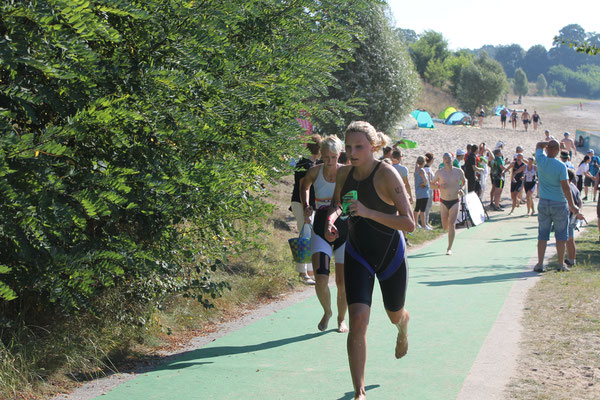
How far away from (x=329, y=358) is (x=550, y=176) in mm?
5976

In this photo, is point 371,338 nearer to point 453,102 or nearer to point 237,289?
point 237,289

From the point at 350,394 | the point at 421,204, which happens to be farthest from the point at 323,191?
the point at 421,204

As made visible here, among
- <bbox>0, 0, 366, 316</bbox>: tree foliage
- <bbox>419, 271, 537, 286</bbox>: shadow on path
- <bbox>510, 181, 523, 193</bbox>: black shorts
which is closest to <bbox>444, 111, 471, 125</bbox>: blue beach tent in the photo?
<bbox>510, 181, 523, 193</bbox>: black shorts

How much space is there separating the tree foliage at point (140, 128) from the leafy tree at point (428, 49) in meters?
93.8

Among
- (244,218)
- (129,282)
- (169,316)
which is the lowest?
(169,316)

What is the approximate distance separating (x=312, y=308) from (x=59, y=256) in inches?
157

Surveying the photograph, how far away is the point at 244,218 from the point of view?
6176 millimetres

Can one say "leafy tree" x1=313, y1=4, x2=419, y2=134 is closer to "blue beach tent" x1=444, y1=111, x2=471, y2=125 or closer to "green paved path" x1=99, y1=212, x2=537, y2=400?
"green paved path" x1=99, y1=212, x2=537, y2=400

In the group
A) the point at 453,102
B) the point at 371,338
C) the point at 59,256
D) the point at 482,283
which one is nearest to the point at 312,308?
the point at 371,338

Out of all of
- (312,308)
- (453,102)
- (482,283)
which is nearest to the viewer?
(312,308)

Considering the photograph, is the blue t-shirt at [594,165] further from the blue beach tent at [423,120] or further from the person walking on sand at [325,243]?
the blue beach tent at [423,120]

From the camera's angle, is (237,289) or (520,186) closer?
(237,289)

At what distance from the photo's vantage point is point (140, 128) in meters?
5.09

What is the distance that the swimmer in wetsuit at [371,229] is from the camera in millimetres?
4785
